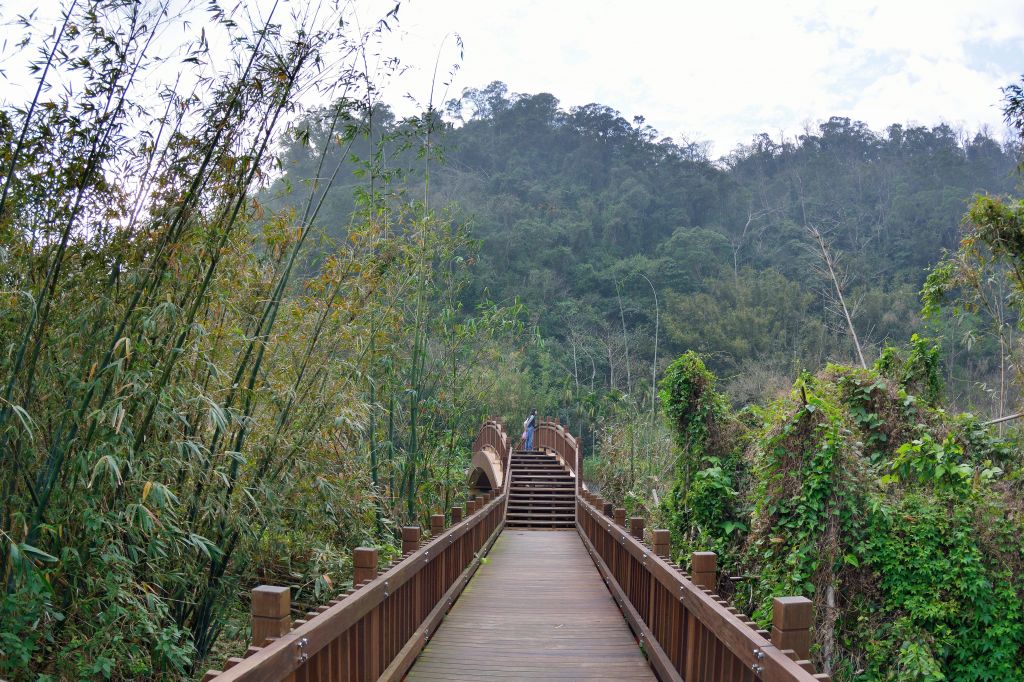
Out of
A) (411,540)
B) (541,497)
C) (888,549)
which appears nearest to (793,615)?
(411,540)

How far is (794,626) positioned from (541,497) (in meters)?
14.5

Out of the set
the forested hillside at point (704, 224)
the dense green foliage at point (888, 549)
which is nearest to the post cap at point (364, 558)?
the dense green foliage at point (888, 549)

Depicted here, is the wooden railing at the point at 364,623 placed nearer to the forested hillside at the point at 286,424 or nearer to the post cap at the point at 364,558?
the post cap at the point at 364,558

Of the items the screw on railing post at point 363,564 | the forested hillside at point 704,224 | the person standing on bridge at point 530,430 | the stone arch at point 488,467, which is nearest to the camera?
the screw on railing post at point 363,564

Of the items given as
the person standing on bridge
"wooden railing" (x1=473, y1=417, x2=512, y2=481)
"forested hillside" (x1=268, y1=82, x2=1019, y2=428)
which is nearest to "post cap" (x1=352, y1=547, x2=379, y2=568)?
"wooden railing" (x1=473, y1=417, x2=512, y2=481)

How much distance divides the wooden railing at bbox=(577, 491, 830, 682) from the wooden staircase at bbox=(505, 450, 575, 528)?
32.1 ft

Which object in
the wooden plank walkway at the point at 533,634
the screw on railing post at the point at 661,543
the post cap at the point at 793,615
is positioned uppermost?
the post cap at the point at 793,615

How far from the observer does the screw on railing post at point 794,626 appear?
7.02ft

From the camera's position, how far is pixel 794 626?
2145 mm

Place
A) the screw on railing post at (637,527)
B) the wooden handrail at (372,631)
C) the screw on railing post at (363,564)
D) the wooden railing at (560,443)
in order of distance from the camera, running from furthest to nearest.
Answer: the wooden railing at (560,443) < the screw on railing post at (637,527) < the screw on railing post at (363,564) < the wooden handrail at (372,631)

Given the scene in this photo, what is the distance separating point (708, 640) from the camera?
9.50 ft

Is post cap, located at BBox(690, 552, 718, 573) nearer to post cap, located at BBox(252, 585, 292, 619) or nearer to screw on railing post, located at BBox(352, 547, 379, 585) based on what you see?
screw on railing post, located at BBox(352, 547, 379, 585)

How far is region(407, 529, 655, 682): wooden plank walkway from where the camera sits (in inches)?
150

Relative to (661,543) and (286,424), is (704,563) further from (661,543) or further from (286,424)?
(286,424)
